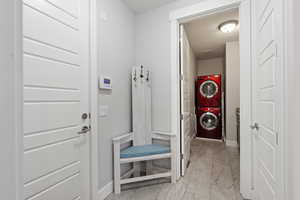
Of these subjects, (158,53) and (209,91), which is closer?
(158,53)

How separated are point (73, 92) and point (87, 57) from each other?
0.43 metres

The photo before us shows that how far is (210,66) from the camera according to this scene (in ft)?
17.2

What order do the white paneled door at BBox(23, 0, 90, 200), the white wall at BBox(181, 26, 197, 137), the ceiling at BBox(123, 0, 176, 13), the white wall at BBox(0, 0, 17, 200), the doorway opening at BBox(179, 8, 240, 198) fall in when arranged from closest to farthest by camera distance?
the white wall at BBox(0, 0, 17, 200) < the white paneled door at BBox(23, 0, 90, 200) < the ceiling at BBox(123, 0, 176, 13) < the doorway opening at BBox(179, 8, 240, 198) < the white wall at BBox(181, 26, 197, 137)

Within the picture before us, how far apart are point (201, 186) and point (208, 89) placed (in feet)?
10.2

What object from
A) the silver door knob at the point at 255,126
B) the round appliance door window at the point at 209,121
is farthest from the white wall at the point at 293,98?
the round appliance door window at the point at 209,121

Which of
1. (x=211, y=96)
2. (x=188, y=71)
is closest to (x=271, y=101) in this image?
(x=188, y=71)

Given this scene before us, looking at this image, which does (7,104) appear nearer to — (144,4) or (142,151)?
(142,151)

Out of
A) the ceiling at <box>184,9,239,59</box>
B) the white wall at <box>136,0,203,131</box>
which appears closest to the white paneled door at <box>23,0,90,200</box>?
the white wall at <box>136,0,203,131</box>

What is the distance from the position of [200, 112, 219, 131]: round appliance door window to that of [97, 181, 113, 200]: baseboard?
11.2 feet

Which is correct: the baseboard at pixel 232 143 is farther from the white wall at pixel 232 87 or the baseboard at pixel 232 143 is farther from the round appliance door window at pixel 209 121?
the round appliance door window at pixel 209 121

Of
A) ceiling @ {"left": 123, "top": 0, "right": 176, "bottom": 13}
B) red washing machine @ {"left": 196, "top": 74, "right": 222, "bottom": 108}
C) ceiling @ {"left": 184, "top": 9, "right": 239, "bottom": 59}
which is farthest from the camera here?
red washing machine @ {"left": 196, "top": 74, "right": 222, "bottom": 108}

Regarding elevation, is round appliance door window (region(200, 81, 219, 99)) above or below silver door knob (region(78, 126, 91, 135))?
above

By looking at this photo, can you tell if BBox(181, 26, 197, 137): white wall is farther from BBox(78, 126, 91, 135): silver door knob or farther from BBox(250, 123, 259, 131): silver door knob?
BBox(78, 126, 91, 135): silver door knob

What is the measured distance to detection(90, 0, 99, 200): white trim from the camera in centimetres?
157
